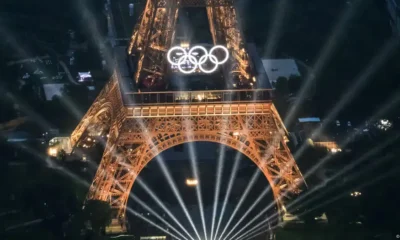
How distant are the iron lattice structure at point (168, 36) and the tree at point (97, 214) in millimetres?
6008

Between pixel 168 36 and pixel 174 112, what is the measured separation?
3.69 m

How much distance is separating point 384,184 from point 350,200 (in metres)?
2.18

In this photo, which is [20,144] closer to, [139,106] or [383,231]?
[139,106]

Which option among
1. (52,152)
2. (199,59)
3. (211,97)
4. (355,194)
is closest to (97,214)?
(211,97)

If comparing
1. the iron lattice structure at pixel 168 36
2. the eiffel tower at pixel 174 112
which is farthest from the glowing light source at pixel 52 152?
the iron lattice structure at pixel 168 36

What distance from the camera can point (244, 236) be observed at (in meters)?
41.4

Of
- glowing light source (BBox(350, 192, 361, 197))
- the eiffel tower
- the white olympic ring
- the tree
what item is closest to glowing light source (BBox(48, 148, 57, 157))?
the eiffel tower

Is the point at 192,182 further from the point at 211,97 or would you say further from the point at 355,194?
the point at 355,194

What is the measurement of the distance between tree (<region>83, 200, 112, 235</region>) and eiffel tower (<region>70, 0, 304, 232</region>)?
1460 mm

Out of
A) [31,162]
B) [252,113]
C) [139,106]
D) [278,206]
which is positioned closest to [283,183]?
[278,206]

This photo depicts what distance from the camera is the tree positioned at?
36.2m

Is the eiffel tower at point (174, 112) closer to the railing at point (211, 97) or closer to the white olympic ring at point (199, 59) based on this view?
the railing at point (211, 97)

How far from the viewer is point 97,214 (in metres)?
36.1

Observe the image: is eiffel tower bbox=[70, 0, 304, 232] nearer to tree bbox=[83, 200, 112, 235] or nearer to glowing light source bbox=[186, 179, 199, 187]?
tree bbox=[83, 200, 112, 235]
